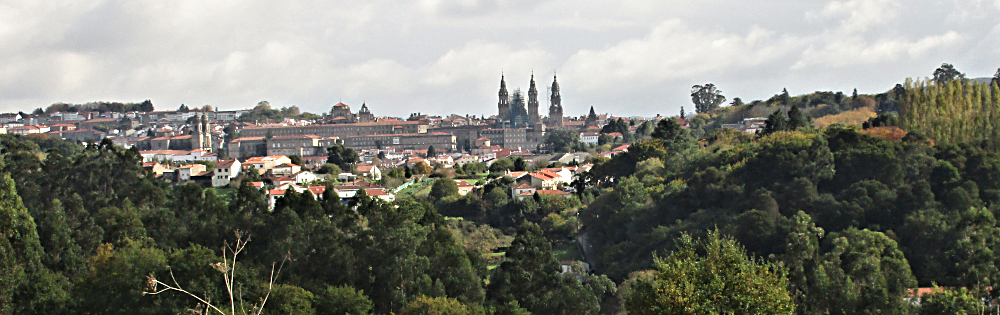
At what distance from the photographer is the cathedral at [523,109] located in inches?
4053

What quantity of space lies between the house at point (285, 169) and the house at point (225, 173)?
204 centimetres

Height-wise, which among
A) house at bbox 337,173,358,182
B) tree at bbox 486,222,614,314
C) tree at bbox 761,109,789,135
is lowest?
tree at bbox 486,222,614,314

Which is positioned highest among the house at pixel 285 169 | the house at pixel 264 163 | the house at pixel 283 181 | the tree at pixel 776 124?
the tree at pixel 776 124

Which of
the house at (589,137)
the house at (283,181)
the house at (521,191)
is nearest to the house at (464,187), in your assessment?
the house at (521,191)

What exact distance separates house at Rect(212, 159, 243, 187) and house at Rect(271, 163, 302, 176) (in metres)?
2.04

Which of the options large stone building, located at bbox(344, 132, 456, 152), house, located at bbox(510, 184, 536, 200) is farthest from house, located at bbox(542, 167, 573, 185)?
large stone building, located at bbox(344, 132, 456, 152)

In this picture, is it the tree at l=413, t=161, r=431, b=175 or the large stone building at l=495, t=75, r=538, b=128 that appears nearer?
the tree at l=413, t=161, r=431, b=175

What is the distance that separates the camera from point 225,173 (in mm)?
51844

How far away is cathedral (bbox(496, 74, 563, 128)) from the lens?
10294cm

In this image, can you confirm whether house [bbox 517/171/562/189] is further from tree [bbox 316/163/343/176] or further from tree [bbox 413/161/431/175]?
tree [bbox 316/163/343/176]

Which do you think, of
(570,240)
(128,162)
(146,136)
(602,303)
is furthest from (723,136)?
(146,136)

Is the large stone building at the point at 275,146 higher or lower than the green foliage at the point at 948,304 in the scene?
higher

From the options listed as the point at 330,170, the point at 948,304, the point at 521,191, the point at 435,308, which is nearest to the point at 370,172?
the point at 330,170

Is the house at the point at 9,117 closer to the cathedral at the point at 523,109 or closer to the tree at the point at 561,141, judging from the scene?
the cathedral at the point at 523,109
